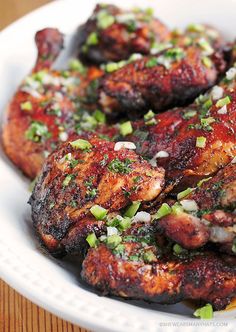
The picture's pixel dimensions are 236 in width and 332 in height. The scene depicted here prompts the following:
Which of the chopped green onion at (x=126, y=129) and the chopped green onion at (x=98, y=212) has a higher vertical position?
the chopped green onion at (x=98, y=212)

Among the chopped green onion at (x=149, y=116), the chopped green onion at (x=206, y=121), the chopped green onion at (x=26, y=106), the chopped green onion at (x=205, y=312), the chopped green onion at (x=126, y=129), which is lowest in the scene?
the chopped green onion at (x=205, y=312)

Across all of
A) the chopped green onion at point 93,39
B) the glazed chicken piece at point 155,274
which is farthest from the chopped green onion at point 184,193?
the chopped green onion at point 93,39

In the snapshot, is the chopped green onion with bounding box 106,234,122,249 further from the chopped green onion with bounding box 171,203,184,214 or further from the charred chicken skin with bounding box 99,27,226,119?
the charred chicken skin with bounding box 99,27,226,119

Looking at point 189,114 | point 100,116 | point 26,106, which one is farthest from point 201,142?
point 26,106

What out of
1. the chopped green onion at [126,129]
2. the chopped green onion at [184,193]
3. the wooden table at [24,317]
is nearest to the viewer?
the chopped green onion at [184,193]

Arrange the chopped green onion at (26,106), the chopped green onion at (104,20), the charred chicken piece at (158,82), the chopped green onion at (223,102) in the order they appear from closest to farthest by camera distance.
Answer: the chopped green onion at (223,102) → the charred chicken piece at (158,82) → the chopped green onion at (26,106) → the chopped green onion at (104,20)

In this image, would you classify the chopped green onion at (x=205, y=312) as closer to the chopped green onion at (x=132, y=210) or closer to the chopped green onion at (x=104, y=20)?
the chopped green onion at (x=132, y=210)

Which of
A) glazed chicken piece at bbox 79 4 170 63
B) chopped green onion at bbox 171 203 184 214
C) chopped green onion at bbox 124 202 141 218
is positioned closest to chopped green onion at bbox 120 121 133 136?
chopped green onion at bbox 124 202 141 218

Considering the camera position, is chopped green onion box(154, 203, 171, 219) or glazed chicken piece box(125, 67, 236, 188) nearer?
chopped green onion box(154, 203, 171, 219)
